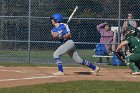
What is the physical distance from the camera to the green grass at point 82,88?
32.3 feet

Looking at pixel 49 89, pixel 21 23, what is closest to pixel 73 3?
Answer: pixel 21 23

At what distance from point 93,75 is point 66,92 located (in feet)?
12.0

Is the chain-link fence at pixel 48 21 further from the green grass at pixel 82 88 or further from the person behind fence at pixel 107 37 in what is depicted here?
the green grass at pixel 82 88

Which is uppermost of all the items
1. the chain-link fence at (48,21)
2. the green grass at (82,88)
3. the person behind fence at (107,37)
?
the chain-link fence at (48,21)

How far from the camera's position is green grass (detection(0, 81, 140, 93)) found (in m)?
9.85

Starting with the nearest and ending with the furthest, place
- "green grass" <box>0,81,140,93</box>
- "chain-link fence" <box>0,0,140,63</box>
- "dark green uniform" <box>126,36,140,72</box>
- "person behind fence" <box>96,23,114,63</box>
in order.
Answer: "green grass" <box>0,81,140,93</box> < "dark green uniform" <box>126,36,140,72</box> < "person behind fence" <box>96,23,114,63</box> < "chain-link fence" <box>0,0,140,63</box>

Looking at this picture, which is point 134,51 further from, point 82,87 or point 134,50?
point 82,87

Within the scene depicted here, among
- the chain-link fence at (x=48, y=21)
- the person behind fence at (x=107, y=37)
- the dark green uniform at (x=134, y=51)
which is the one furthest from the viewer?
the chain-link fence at (x=48, y=21)

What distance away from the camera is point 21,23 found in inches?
885

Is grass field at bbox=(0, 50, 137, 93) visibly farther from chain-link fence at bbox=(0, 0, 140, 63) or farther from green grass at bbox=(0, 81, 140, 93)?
chain-link fence at bbox=(0, 0, 140, 63)

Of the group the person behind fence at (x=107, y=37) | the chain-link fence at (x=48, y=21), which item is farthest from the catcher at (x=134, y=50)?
the chain-link fence at (x=48, y=21)

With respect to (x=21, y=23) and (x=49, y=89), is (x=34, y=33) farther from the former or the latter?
(x=49, y=89)

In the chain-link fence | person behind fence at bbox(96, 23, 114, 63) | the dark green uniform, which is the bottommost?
the dark green uniform

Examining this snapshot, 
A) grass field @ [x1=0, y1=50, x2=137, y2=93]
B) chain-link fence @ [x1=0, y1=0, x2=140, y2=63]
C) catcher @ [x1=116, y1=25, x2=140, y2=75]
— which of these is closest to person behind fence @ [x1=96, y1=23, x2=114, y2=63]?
chain-link fence @ [x1=0, y1=0, x2=140, y2=63]
